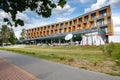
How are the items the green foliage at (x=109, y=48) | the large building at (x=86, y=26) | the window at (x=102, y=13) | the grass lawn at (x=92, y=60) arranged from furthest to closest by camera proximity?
the window at (x=102, y=13)
the large building at (x=86, y=26)
the green foliage at (x=109, y=48)
the grass lawn at (x=92, y=60)

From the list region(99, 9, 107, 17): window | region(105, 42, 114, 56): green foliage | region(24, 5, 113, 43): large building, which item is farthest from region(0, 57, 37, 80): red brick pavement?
region(99, 9, 107, 17): window

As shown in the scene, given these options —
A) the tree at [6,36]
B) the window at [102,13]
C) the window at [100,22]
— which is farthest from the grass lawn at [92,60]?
the tree at [6,36]

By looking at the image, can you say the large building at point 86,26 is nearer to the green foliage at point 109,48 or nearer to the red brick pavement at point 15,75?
the green foliage at point 109,48

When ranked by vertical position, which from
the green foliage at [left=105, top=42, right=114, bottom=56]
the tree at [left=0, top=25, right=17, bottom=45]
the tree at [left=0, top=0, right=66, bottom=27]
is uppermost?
the tree at [left=0, top=25, right=17, bottom=45]

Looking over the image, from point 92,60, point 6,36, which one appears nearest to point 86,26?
point 92,60

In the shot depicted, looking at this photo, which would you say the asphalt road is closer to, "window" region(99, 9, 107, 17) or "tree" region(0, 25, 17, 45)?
"window" region(99, 9, 107, 17)

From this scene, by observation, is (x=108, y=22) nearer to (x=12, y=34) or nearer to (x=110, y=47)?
(x=110, y=47)

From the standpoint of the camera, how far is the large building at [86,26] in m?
56.4

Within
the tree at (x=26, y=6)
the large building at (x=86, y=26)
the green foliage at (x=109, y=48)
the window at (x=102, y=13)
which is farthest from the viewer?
the window at (x=102, y=13)

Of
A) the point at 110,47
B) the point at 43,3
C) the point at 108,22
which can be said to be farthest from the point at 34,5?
the point at 108,22

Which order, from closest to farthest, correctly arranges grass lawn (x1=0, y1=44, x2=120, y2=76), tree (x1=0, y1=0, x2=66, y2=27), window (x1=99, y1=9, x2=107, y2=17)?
1. tree (x1=0, y1=0, x2=66, y2=27)
2. grass lawn (x1=0, y1=44, x2=120, y2=76)
3. window (x1=99, y1=9, x2=107, y2=17)

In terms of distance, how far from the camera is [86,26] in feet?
220

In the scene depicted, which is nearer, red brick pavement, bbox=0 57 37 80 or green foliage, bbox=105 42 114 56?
red brick pavement, bbox=0 57 37 80

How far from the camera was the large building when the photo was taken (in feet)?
185
